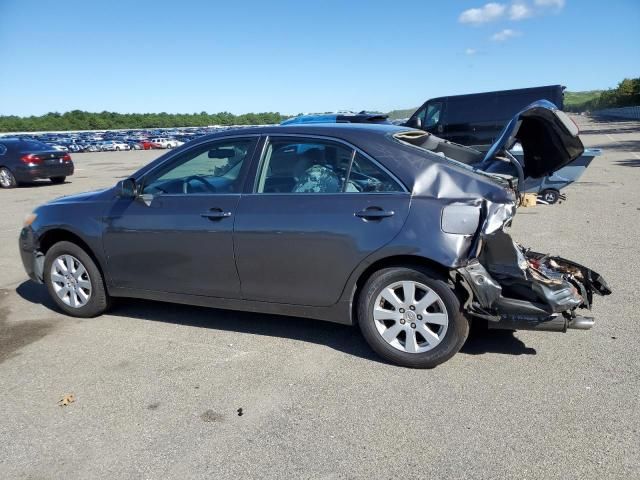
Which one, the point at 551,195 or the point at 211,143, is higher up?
the point at 211,143

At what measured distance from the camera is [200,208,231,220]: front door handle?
4152 mm

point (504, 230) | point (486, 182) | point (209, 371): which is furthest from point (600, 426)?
point (209, 371)

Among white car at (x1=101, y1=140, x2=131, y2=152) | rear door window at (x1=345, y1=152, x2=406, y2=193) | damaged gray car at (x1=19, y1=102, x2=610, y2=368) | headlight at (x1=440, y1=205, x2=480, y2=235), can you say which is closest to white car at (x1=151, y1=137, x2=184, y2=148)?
white car at (x1=101, y1=140, x2=131, y2=152)

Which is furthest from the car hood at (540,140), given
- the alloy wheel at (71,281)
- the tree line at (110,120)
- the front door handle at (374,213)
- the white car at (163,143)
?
the tree line at (110,120)

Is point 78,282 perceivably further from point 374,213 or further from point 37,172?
point 37,172

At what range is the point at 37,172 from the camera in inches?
626

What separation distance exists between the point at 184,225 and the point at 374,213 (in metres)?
1.57

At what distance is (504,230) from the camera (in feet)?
12.2

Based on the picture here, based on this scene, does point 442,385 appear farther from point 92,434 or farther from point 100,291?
point 100,291

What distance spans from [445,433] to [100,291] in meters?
3.33

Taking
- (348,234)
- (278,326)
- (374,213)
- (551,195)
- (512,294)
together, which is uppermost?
(374,213)

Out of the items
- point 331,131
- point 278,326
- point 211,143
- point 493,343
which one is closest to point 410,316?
point 493,343

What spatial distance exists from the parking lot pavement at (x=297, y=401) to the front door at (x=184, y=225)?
493mm

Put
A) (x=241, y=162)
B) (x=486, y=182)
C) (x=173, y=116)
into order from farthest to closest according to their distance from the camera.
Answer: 1. (x=173, y=116)
2. (x=241, y=162)
3. (x=486, y=182)
